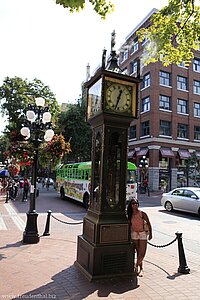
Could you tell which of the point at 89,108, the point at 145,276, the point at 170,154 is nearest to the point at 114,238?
the point at 145,276

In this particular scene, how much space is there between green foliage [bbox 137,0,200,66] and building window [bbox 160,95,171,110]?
77.1 feet

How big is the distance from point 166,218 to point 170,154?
18.8m

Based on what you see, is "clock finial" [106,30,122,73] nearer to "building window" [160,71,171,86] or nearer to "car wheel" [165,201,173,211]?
"car wheel" [165,201,173,211]

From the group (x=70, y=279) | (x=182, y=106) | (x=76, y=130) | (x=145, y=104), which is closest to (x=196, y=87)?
(x=182, y=106)

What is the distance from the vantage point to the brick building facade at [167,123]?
1227 inches

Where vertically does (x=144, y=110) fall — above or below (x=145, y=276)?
above

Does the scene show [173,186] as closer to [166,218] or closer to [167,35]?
[166,218]

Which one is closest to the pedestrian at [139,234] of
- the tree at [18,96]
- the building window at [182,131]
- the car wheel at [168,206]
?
the car wheel at [168,206]

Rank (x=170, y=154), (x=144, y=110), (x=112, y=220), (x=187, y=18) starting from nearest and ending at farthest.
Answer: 1. (x=112, y=220)
2. (x=187, y=18)
3. (x=170, y=154)
4. (x=144, y=110)

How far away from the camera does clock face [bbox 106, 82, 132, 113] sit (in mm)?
5465

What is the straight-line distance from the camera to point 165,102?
3275 cm

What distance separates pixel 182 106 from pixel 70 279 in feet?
104

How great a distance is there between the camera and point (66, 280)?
16.4 ft

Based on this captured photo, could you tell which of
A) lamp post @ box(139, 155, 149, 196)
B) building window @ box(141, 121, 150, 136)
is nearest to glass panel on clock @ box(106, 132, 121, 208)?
lamp post @ box(139, 155, 149, 196)
